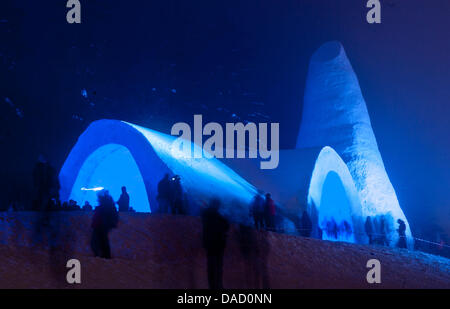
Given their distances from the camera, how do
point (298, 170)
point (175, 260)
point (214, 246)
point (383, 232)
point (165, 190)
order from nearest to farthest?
1. point (214, 246)
2. point (175, 260)
3. point (165, 190)
4. point (298, 170)
5. point (383, 232)

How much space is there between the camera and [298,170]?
17.3 meters

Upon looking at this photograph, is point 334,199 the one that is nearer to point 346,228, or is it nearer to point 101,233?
point 346,228

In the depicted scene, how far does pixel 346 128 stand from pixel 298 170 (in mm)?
7294

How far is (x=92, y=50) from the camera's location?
34.4 m

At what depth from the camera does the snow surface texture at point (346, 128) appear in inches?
879

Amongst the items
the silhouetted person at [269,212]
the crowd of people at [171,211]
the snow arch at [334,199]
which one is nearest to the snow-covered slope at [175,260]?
the crowd of people at [171,211]

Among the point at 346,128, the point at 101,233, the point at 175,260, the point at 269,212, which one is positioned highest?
the point at 346,128

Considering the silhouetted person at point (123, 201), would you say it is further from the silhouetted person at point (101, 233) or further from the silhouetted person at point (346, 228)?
the silhouetted person at point (346, 228)

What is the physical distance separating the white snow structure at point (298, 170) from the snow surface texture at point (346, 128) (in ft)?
0.16

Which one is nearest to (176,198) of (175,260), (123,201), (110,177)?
(123,201)
